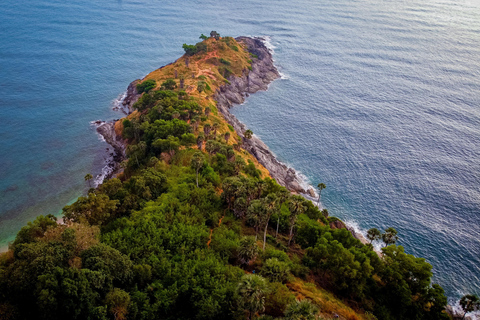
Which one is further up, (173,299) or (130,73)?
(130,73)

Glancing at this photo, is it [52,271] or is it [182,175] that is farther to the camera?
[182,175]

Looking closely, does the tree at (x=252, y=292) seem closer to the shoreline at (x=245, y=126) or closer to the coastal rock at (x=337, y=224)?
the coastal rock at (x=337, y=224)

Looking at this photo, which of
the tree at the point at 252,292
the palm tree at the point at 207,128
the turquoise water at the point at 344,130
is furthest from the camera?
the palm tree at the point at 207,128

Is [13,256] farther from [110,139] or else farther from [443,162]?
[443,162]

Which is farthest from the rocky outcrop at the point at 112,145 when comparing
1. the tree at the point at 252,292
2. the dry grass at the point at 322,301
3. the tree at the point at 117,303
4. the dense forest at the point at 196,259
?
the tree at the point at 252,292

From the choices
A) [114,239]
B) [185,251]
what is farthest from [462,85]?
[114,239]

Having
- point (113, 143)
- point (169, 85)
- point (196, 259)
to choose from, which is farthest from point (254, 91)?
point (196, 259)
